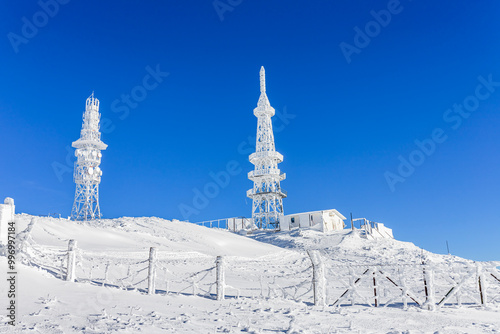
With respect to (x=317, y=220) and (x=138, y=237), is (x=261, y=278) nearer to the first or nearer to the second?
(x=138, y=237)

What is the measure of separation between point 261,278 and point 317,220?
27487 mm

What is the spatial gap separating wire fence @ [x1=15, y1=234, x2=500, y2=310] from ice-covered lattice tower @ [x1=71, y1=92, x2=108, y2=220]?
1451 inches

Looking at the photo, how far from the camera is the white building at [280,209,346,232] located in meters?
44.9

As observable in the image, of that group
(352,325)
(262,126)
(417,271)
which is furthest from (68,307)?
(262,126)

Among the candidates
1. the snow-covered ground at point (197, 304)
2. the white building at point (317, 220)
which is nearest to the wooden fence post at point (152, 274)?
the snow-covered ground at point (197, 304)

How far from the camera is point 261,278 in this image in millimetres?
18625

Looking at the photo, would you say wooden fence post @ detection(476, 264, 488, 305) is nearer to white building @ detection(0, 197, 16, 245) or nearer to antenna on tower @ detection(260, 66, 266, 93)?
white building @ detection(0, 197, 16, 245)

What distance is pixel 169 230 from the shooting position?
33.2 m

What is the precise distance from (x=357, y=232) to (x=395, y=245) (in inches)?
151

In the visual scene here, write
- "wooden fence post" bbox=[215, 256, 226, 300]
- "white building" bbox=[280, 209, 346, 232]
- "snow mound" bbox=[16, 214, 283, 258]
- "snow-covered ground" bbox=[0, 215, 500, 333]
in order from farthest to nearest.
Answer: "white building" bbox=[280, 209, 346, 232] → "snow mound" bbox=[16, 214, 283, 258] → "wooden fence post" bbox=[215, 256, 226, 300] → "snow-covered ground" bbox=[0, 215, 500, 333]

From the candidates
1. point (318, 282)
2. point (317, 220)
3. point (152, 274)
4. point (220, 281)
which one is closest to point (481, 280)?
point (318, 282)

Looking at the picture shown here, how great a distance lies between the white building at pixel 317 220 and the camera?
44.9 m

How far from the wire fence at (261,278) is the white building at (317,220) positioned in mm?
17446

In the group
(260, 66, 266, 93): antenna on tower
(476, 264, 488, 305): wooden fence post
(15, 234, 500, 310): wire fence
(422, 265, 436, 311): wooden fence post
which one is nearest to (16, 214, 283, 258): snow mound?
(15, 234, 500, 310): wire fence
